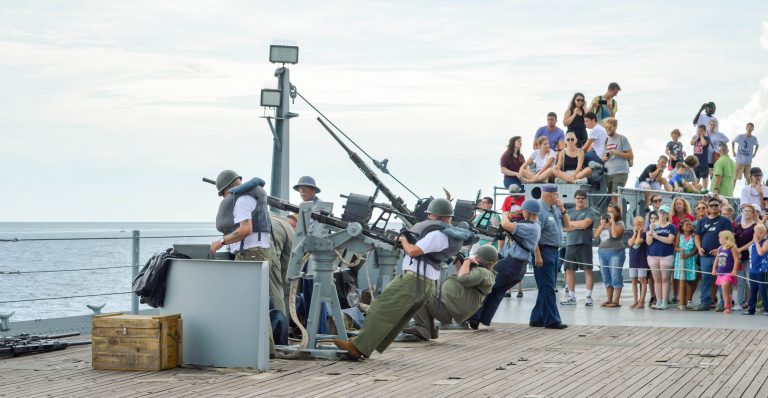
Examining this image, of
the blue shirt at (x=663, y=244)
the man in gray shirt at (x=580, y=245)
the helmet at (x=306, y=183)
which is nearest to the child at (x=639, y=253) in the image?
the blue shirt at (x=663, y=244)

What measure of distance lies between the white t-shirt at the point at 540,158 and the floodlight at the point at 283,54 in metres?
4.83

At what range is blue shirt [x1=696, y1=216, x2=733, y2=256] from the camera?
61.5ft

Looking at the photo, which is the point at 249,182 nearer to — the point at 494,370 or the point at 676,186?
the point at 494,370

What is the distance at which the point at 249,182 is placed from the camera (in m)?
12.7

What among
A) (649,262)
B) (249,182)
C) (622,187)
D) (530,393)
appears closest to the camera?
(530,393)

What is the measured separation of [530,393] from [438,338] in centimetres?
520

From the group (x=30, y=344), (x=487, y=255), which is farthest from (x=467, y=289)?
(x=30, y=344)

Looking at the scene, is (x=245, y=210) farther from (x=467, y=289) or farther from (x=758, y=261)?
(x=758, y=261)

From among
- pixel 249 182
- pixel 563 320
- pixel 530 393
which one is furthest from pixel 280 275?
pixel 563 320

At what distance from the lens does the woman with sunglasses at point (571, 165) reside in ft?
73.5

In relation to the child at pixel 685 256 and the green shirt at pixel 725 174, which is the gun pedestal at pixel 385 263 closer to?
the child at pixel 685 256

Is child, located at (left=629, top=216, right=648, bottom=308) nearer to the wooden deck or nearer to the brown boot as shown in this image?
the wooden deck

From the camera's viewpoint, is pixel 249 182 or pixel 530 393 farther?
pixel 249 182

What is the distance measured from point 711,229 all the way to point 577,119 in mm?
4950
